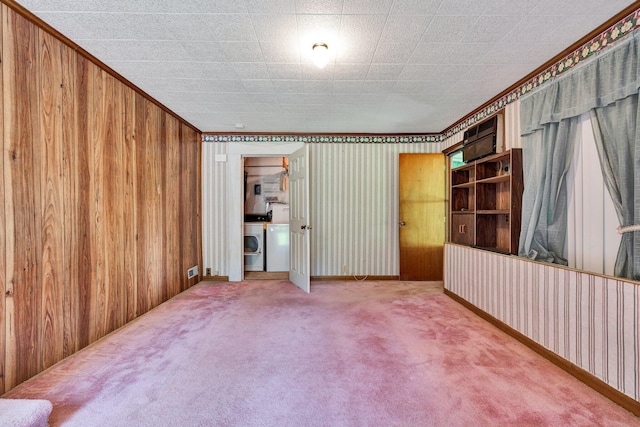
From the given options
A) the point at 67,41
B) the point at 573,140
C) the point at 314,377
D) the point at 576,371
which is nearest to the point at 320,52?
the point at 67,41

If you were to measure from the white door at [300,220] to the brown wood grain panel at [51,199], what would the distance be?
8.20 ft

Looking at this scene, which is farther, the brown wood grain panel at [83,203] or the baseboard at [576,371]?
the brown wood grain panel at [83,203]

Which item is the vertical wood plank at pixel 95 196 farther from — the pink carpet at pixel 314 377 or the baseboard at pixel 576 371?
the baseboard at pixel 576 371

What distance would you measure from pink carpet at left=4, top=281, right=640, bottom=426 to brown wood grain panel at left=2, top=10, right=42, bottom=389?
268 mm

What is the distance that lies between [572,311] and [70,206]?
377 centimetres

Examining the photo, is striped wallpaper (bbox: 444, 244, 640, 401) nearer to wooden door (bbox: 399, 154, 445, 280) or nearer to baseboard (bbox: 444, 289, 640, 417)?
baseboard (bbox: 444, 289, 640, 417)

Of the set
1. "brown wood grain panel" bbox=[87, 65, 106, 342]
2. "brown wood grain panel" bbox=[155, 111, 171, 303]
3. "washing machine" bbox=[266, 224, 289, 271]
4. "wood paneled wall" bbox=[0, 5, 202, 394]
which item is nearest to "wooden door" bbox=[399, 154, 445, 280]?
"washing machine" bbox=[266, 224, 289, 271]

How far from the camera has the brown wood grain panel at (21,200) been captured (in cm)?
169

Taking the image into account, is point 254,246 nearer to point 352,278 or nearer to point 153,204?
point 352,278

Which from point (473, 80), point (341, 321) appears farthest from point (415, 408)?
point (473, 80)

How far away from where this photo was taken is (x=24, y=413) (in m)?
1.28

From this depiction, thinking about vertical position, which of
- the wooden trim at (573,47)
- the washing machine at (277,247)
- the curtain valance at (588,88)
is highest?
the wooden trim at (573,47)

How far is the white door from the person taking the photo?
12.7 feet

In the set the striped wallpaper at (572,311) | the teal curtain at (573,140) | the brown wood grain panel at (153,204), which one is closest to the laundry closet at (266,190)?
the brown wood grain panel at (153,204)
